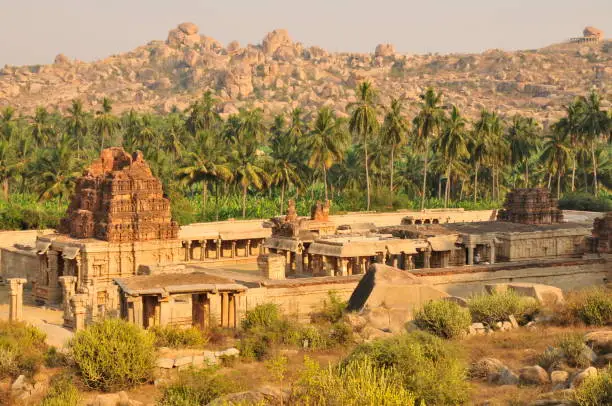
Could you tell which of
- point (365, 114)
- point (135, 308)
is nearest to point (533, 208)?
point (365, 114)

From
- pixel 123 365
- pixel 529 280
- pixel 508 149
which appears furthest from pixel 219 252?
pixel 508 149

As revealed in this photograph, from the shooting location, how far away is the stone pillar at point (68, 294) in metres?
36.3

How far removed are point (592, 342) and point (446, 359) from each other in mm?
4316

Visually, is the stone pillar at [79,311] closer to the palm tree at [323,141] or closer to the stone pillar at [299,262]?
the stone pillar at [299,262]

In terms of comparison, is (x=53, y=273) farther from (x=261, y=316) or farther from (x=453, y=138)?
(x=453, y=138)

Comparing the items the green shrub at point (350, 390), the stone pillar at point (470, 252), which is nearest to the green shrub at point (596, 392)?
the green shrub at point (350, 390)

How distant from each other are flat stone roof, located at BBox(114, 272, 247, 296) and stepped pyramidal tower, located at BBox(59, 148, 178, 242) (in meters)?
9.98

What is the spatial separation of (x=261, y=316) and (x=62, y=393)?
1087 cm

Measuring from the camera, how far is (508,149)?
8588 cm

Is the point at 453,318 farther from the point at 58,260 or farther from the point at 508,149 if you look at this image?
the point at 508,149

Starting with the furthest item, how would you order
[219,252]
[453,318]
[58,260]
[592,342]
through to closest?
[219,252], [58,260], [453,318], [592,342]

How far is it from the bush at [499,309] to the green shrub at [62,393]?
43.9ft

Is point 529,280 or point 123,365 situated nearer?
point 123,365

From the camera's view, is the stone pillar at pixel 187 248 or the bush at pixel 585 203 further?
the bush at pixel 585 203
